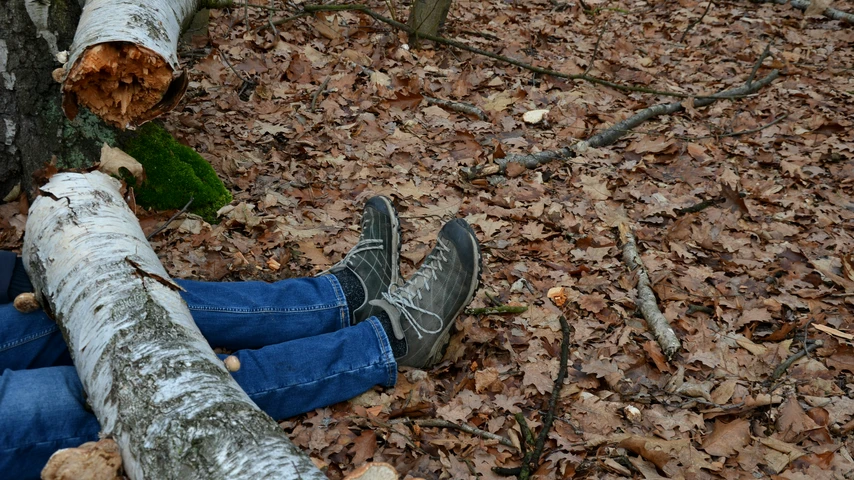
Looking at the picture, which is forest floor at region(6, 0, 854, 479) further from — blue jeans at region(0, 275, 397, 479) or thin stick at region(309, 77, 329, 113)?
blue jeans at region(0, 275, 397, 479)

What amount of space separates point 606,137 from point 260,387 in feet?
11.5

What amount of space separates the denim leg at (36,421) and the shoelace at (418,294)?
1.31 m

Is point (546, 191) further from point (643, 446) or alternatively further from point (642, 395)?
point (643, 446)

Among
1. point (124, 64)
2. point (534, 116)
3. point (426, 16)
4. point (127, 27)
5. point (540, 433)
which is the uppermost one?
point (127, 27)

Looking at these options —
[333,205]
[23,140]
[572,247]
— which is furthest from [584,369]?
[23,140]

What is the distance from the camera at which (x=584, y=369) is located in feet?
9.41

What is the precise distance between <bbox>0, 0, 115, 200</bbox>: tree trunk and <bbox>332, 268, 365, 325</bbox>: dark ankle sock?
1679 mm

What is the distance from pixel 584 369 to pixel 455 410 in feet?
2.21

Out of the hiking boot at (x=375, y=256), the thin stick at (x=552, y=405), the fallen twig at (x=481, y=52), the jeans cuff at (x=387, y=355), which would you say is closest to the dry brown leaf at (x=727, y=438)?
the thin stick at (x=552, y=405)

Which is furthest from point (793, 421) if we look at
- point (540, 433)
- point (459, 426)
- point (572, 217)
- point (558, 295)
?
point (572, 217)

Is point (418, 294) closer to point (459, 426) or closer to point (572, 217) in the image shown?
point (459, 426)

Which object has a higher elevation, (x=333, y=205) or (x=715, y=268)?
(x=715, y=268)

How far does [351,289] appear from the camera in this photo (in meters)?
2.98

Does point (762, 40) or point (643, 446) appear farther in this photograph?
point (762, 40)
